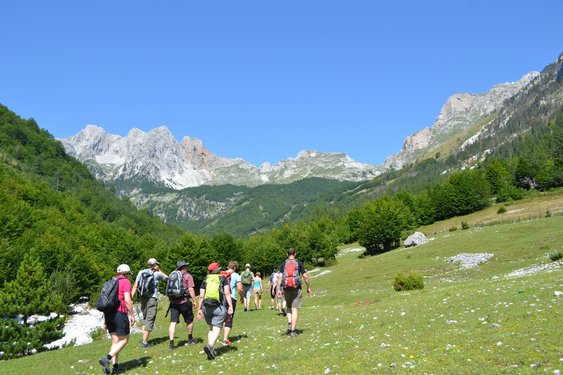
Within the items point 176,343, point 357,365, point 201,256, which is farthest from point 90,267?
point 357,365

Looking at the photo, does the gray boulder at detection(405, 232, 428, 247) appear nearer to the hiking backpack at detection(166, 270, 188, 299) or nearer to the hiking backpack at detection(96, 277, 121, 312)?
the hiking backpack at detection(166, 270, 188, 299)

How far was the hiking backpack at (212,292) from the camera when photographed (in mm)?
15859

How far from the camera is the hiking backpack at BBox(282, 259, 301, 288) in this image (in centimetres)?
1733

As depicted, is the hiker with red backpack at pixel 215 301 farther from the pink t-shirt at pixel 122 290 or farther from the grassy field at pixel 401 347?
the pink t-shirt at pixel 122 290

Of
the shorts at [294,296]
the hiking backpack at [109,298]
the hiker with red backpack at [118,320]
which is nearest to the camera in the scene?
the hiking backpack at [109,298]

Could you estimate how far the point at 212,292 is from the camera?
15.9 meters

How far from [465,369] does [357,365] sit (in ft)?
9.19

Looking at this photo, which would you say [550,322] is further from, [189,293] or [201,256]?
[201,256]

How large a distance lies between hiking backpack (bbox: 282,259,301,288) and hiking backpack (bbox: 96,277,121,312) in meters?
6.83

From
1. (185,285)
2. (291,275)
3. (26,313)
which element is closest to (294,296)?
(291,275)

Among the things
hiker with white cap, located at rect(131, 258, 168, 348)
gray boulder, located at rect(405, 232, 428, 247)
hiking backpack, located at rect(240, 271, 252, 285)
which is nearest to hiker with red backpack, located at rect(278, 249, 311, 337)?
hiker with white cap, located at rect(131, 258, 168, 348)

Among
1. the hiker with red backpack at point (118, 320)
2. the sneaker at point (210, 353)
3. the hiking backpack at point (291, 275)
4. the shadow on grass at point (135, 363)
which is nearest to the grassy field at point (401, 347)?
the shadow on grass at point (135, 363)

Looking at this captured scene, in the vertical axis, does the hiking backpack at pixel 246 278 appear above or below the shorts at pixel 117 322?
below

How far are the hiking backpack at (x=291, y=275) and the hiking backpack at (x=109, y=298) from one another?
269 inches
